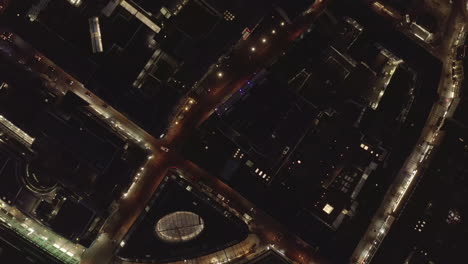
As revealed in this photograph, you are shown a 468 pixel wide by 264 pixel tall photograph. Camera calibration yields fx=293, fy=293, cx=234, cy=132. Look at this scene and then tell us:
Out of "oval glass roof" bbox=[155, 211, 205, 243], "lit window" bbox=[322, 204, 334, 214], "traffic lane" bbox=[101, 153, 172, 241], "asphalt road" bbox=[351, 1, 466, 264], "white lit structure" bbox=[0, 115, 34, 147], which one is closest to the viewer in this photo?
"white lit structure" bbox=[0, 115, 34, 147]

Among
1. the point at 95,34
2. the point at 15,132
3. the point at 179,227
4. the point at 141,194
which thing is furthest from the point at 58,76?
the point at 179,227

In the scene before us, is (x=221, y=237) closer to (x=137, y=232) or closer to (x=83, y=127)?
(x=137, y=232)

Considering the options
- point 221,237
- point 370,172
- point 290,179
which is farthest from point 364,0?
point 221,237

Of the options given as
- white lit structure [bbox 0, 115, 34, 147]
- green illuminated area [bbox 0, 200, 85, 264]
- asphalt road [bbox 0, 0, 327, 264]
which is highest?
asphalt road [bbox 0, 0, 327, 264]

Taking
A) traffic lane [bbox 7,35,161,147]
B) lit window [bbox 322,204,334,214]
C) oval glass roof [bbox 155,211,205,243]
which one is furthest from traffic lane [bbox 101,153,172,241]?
lit window [bbox 322,204,334,214]

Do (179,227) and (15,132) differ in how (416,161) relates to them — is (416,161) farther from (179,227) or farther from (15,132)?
(15,132)

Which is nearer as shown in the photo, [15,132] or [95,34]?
[95,34]

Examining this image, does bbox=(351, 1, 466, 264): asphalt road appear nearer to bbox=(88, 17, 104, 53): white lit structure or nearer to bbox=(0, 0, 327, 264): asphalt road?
bbox=(0, 0, 327, 264): asphalt road

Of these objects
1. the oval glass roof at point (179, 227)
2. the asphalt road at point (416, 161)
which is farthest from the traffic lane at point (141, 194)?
the asphalt road at point (416, 161)
